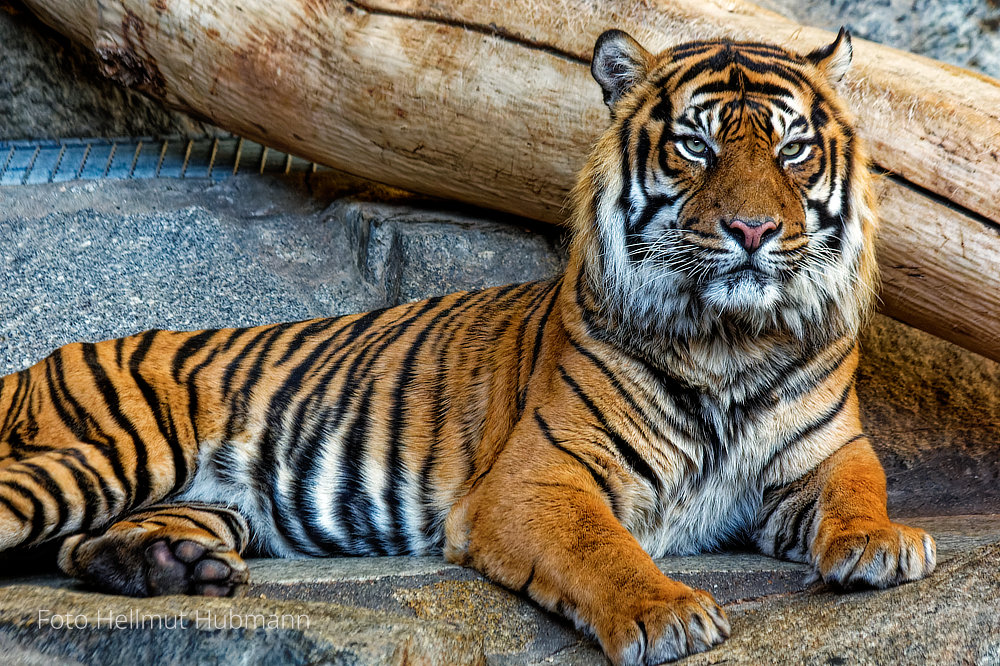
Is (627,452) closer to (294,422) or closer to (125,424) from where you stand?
(294,422)

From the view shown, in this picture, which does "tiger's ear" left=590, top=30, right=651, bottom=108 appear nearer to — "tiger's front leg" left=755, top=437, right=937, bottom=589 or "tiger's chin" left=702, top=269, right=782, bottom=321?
"tiger's chin" left=702, top=269, right=782, bottom=321

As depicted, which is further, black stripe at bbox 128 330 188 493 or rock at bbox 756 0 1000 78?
rock at bbox 756 0 1000 78

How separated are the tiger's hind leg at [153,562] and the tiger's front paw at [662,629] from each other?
0.88 meters

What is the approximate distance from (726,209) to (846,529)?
726 mm

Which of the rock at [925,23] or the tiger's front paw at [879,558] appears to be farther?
the rock at [925,23]

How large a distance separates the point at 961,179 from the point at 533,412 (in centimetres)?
150

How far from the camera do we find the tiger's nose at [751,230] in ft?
6.42

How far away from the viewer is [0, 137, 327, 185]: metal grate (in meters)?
4.35

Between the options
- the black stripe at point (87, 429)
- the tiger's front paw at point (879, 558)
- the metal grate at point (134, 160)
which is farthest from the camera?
the metal grate at point (134, 160)

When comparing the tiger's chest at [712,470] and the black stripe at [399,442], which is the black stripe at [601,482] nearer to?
the tiger's chest at [712,470]

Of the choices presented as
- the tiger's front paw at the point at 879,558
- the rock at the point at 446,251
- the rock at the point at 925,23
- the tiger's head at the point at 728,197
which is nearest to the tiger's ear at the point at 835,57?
the tiger's head at the point at 728,197

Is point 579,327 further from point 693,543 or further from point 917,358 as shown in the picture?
point 917,358

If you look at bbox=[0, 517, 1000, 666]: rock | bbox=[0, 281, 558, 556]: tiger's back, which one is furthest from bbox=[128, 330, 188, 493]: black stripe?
bbox=[0, 517, 1000, 666]: rock

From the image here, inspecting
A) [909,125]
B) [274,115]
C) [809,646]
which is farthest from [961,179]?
[274,115]
